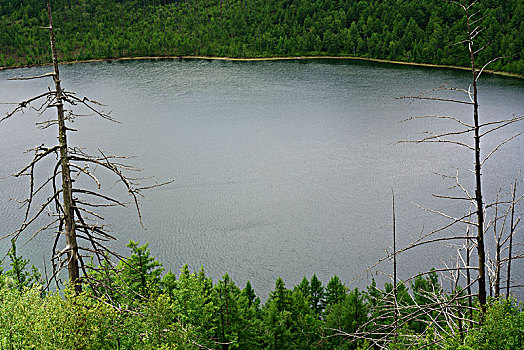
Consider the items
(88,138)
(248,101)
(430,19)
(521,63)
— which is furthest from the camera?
(430,19)

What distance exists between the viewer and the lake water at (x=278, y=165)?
23.3 metres

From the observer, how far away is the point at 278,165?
104 ft

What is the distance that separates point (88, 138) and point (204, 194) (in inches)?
538

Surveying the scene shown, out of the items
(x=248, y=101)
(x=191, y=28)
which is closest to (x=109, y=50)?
(x=191, y=28)

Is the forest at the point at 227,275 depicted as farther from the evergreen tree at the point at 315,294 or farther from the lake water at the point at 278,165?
the lake water at the point at 278,165

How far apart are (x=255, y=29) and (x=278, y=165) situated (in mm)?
51083

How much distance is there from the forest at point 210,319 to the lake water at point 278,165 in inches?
129

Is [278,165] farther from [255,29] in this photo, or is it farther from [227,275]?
[255,29]

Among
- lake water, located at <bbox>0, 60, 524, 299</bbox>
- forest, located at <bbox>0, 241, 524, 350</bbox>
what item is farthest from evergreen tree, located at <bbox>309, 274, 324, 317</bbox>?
lake water, located at <bbox>0, 60, 524, 299</bbox>

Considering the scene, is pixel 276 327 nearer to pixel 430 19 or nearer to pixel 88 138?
pixel 88 138

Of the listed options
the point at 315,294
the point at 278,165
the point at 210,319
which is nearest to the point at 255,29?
the point at 278,165

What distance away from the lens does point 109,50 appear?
75750 mm

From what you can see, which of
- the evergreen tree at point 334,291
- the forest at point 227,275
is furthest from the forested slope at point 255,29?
the evergreen tree at point 334,291

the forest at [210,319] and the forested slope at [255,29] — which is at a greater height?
the forested slope at [255,29]
